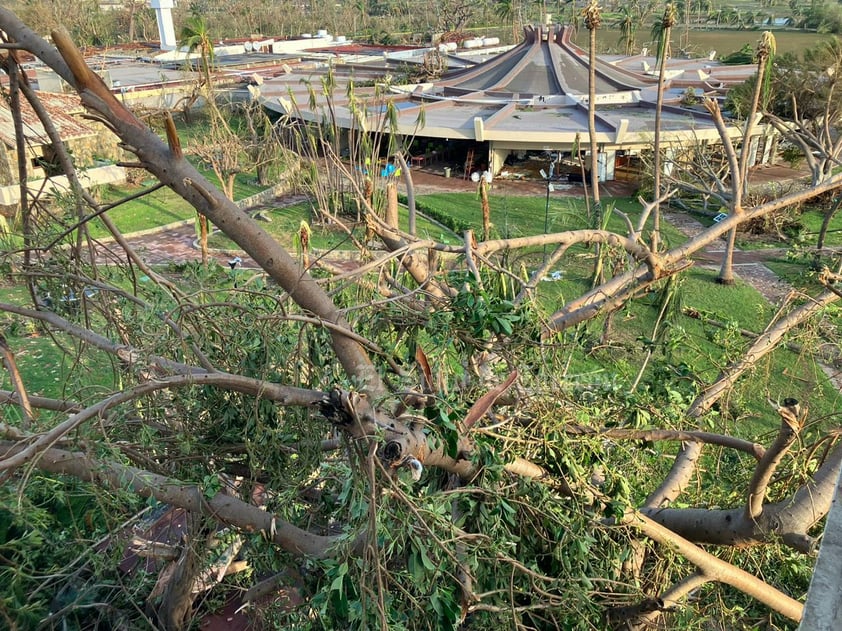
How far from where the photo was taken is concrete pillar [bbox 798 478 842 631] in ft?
5.56

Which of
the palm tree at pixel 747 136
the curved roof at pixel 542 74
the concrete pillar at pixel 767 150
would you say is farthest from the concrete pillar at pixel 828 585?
the curved roof at pixel 542 74

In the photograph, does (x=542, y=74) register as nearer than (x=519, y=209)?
No

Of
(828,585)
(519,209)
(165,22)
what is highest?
(165,22)

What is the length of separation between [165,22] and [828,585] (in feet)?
151

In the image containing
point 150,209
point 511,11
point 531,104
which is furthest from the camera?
point 511,11

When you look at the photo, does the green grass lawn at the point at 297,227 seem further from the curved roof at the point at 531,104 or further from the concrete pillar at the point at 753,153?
the concrete pillar at the point at 753,153

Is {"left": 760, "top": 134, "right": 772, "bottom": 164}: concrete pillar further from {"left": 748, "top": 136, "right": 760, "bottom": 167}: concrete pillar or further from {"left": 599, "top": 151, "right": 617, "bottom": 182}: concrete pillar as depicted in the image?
{"left": 599, "top": 151, "right": 617, "bottom": 182}: concrete pillar

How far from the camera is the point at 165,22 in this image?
40500 mm

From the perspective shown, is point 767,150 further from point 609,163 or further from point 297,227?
point 297,227

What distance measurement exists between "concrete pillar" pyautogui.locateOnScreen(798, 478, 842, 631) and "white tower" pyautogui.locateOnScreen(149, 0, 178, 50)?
145 ft

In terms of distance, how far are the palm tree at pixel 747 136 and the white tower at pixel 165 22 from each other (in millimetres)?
36543

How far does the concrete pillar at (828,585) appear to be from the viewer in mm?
1694

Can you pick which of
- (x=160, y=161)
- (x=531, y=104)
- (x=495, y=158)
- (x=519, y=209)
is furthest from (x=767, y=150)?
(x=160, y=161)

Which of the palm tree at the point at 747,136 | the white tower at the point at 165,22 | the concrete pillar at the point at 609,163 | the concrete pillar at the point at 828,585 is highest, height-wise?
the white tower at the point at 165,22
